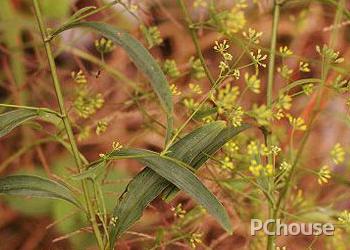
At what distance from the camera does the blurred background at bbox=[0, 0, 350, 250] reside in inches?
44.1

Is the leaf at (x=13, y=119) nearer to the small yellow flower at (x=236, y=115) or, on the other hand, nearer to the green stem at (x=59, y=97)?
the green stem at (x=59, y=97)

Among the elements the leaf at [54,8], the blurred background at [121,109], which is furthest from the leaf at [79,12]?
the leaf at [54,8]

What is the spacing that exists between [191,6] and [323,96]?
0.30 meters

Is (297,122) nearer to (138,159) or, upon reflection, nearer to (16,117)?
(138,159)

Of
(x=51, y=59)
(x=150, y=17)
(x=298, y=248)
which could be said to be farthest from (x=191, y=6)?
(x=51, y=59)

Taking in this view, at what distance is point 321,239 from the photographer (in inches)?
47.8

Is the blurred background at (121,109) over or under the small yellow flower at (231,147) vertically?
over

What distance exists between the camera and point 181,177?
70 cm

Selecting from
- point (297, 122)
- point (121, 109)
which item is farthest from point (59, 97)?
point (121, 109)

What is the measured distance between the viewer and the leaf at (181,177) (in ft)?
2.27

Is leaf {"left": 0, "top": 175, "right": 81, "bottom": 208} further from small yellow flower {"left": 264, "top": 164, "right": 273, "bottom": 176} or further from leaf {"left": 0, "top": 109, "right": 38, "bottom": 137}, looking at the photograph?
small yellow flower {"left": 264, "top": 164, "right": 273, "bottom": 176}

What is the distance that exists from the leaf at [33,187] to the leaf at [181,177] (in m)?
0.08

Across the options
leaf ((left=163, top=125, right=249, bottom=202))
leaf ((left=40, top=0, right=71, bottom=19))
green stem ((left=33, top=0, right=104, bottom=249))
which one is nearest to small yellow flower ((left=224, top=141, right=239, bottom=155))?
leaf ((left=163, top=125, right=249, bottom=202))

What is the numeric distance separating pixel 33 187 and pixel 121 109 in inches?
17.5
